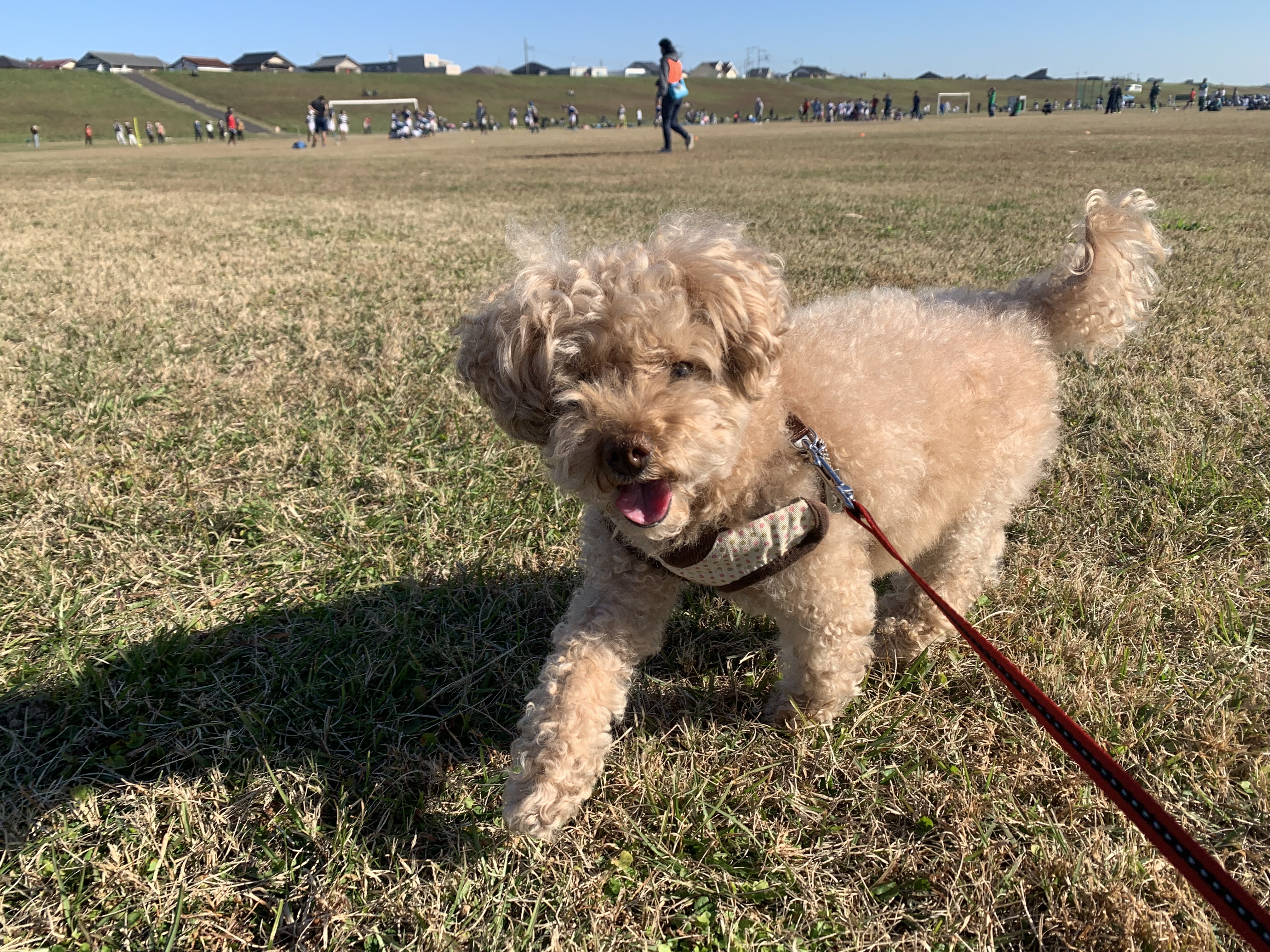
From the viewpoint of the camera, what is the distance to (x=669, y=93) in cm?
2280

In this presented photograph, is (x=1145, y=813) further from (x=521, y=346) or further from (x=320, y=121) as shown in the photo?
(x=320, y=121)

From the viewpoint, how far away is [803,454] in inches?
88.9

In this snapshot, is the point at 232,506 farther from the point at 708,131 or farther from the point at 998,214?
the point at 708,131

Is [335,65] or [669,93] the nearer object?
[669,93]

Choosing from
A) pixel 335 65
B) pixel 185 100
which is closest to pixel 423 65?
pixel 335 65

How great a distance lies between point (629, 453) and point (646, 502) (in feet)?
0.54

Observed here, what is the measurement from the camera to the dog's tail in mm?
2914

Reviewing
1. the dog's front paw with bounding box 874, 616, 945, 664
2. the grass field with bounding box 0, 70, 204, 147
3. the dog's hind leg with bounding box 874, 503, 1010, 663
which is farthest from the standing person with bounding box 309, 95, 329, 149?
the dog's front paw with bounding box 874, 616, 945, 664

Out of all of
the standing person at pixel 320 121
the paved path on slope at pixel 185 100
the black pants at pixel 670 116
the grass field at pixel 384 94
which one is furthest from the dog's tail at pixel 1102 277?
the paved path on slope at pixel 185 100

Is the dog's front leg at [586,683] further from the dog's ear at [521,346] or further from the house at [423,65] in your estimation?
the house at [423,65]

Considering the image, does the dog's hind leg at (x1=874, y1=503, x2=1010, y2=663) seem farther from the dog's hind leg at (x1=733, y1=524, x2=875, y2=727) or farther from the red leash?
the red leash

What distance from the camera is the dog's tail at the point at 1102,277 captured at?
2.91 meters

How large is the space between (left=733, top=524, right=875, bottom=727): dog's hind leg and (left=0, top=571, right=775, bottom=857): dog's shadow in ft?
0.76

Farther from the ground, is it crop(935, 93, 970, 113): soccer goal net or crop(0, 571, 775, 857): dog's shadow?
crop(935, 93, 970, 113): soccer goal net
